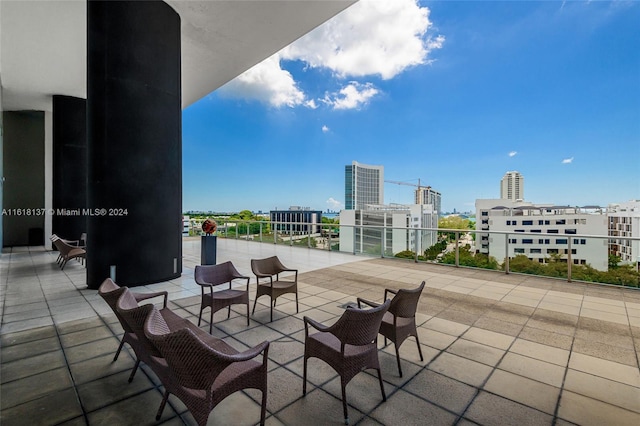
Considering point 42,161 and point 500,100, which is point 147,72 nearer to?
point 42,161

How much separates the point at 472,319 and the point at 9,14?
10104mm

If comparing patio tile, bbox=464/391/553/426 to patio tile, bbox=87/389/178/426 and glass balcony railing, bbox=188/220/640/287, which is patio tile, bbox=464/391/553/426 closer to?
patio tile, bbox=87/389/178/426

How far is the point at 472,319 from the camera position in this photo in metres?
3.46

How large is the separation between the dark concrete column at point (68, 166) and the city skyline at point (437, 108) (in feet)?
11.3

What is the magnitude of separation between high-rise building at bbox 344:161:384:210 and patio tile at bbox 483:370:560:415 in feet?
114

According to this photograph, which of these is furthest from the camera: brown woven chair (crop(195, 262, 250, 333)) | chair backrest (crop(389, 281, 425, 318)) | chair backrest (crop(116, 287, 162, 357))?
brown woven chair (crop(195, 262, 250, 333))

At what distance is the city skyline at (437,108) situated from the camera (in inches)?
569

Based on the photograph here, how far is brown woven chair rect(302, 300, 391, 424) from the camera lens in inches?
68.2

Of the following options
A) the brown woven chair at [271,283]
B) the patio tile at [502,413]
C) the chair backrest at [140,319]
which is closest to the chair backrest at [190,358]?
the chair backrest at [140,319]

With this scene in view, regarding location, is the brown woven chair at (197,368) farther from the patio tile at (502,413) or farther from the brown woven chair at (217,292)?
the brown woven chair at (217,292)

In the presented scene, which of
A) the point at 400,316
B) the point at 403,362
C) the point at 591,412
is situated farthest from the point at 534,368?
the point at 400,316

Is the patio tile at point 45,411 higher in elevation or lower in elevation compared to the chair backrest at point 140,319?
lower

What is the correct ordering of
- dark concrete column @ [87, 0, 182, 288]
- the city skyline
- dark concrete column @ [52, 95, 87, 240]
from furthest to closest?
the city skyline, dark concrete column @ [52, 95, 87, 240], dark concrete column @ [87, 0, 182, 288]

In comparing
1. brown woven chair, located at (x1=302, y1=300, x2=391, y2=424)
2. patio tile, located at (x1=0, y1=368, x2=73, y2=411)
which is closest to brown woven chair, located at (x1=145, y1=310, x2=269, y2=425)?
brown woven chair, located at (x1=302, y1=300, x2=391, y2=424)
